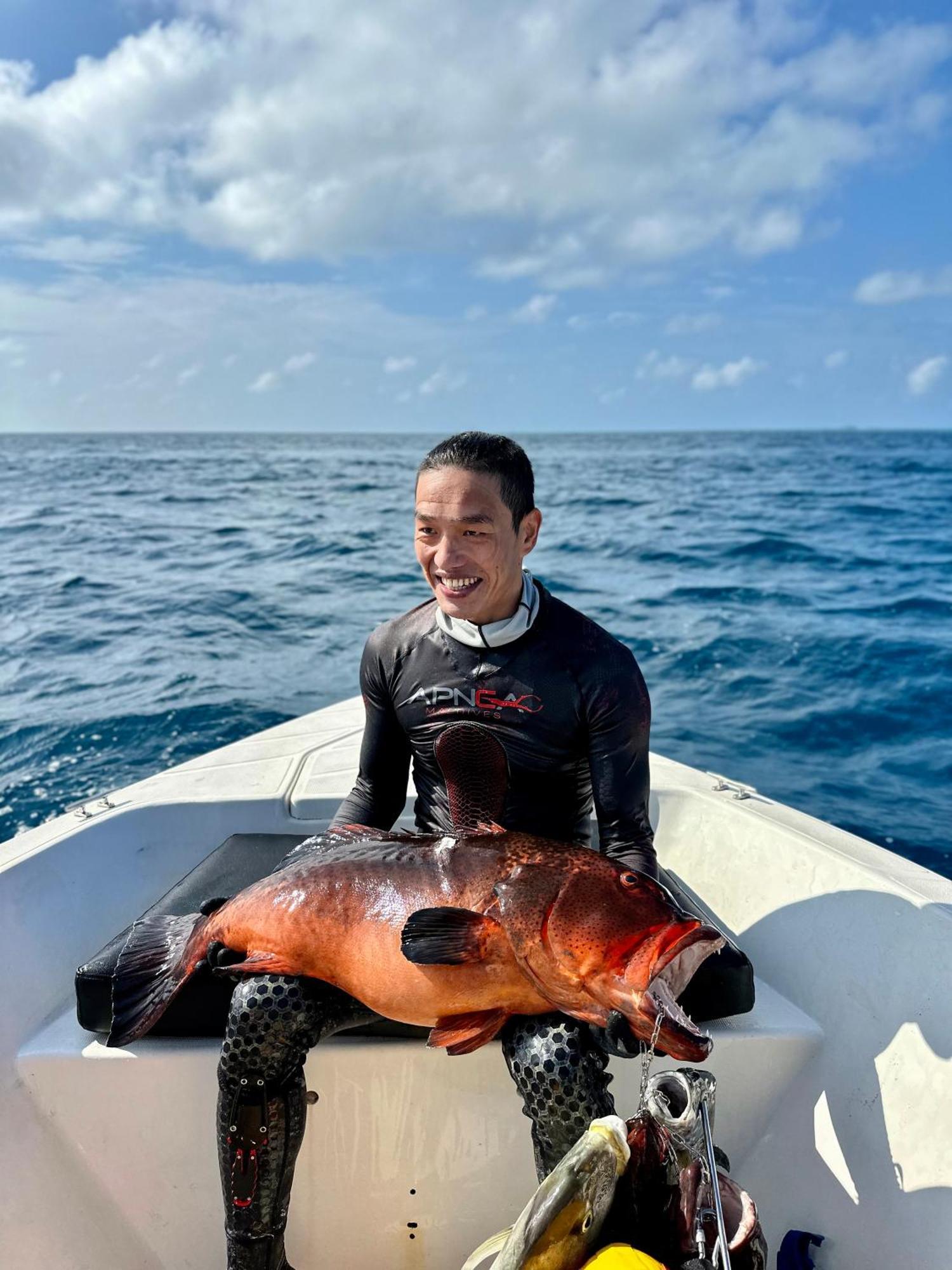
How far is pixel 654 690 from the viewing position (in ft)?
33.3

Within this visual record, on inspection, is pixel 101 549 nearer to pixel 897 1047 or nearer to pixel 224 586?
pixel 224 586

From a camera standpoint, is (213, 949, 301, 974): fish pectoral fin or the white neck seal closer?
(213, 949, 301, 974): fish pectoral fin

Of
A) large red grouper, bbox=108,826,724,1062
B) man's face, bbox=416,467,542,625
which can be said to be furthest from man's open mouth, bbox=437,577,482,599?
large red grouper, bbox=108,826,724,1062

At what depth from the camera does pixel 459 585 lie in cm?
271

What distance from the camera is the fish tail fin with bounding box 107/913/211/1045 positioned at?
2400mm

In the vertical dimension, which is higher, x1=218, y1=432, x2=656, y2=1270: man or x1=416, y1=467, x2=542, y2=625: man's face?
x1=416, y1=467, x2=542, y2=625: man's face

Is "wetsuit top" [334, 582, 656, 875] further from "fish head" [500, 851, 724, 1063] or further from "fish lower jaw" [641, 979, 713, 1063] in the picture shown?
"fish lower jaw" [641, 979, 713, 1063]

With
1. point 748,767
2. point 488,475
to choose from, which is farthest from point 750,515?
point 488,475

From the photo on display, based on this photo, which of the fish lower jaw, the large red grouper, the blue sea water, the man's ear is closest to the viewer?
the fish lower jaw

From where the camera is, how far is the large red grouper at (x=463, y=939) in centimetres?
197

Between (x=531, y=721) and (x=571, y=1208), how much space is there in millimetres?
1357

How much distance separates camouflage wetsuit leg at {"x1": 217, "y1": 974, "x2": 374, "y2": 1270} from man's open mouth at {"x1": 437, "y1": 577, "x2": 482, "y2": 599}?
1.11m

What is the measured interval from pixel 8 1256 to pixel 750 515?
21.9 meters

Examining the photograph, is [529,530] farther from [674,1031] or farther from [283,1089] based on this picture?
[283,1089]
